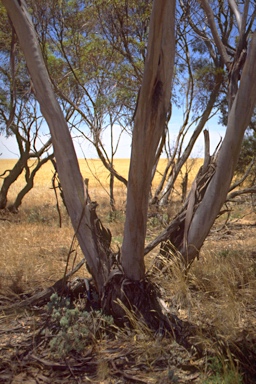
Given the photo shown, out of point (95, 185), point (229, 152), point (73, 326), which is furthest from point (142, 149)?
point (95, 185)

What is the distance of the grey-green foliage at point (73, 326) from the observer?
301 cm

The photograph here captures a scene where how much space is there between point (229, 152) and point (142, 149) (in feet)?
2.29

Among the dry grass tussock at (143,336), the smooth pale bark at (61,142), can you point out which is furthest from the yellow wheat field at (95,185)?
the dry grass tussock at (143,336)

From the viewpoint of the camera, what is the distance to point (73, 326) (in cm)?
315

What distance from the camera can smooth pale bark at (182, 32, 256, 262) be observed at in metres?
3.02

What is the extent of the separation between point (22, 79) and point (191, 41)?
15.1 ft

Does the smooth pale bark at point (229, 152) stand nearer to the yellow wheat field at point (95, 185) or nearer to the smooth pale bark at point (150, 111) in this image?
the smooth pale bark at point (150, 111)

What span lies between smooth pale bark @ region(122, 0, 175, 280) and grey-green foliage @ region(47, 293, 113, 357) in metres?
0.65

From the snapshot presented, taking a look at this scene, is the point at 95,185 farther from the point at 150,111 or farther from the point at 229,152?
the point at 150,111

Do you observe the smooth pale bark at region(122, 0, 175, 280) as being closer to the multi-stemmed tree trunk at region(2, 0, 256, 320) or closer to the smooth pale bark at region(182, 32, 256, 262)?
the multi-stemmed tree trunk at region(2, 0, 256, 320)

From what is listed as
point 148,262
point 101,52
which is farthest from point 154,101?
→ point 101,52

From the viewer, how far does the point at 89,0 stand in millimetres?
9719

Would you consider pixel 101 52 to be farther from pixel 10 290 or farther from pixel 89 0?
pixel 10 290

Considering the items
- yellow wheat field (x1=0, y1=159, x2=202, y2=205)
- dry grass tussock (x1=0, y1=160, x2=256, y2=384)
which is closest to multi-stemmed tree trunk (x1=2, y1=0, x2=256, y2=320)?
dry grass tussock (x1=0, y1=160, x2=256, y2=384)
